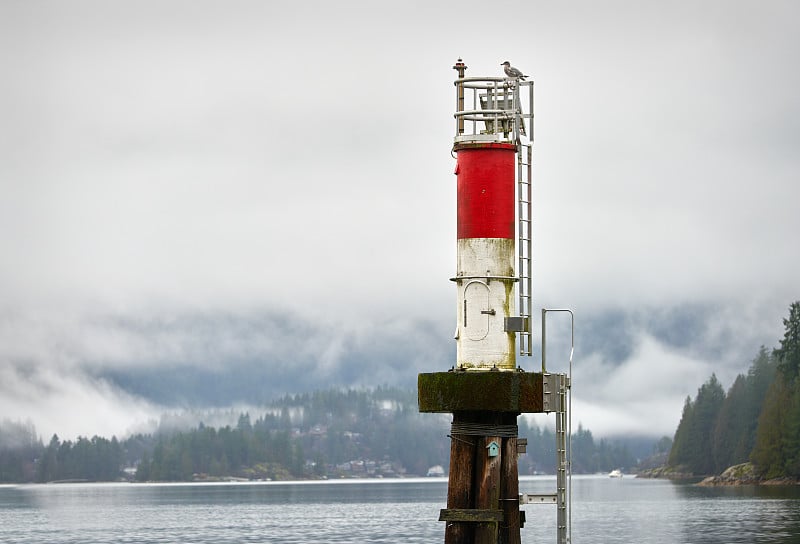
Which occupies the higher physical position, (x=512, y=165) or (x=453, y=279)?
(x=512, y=165)

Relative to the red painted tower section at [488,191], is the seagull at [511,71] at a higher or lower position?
higher

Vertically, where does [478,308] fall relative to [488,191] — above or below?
below

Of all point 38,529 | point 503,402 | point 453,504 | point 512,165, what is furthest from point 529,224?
point 38,529

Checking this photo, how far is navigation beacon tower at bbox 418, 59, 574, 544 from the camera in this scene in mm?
29812

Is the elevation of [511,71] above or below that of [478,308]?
above

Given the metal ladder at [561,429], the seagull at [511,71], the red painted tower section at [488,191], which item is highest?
the seagull at [511,71]

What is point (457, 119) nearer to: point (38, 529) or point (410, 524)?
point (410, 524)

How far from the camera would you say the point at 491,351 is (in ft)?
99.3

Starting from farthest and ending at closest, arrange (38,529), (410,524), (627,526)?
1. (38,529)
2. (410,524)
3. (627,526)

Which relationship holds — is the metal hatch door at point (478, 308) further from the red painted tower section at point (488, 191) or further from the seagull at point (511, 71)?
the seagull at point (511, 71)

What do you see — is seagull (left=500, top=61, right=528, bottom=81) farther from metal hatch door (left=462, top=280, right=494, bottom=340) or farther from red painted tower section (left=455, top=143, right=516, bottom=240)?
metal hatch door (left=462, top=280, right=494, bottom=340)

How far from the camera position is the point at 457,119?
3073 cm

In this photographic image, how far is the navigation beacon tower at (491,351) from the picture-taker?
29.8 metres

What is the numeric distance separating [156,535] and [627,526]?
51055 mm
